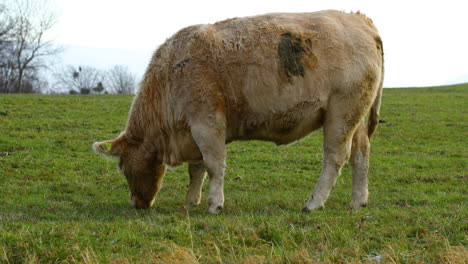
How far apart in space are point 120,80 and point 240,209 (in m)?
98.0

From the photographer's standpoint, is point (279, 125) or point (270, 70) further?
point (279, 125)

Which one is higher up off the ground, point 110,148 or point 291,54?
point 291,54

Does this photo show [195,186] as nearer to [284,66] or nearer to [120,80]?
[284,66]

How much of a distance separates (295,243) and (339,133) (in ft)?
9.02

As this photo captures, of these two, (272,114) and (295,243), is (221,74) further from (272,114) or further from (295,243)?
(295,243)

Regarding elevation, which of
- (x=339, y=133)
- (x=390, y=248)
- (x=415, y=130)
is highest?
(x=339, y=133)

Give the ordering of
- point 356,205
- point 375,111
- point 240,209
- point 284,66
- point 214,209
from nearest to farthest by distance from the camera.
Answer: point 284,66
point 214,209
point 240,209
point 356,205
point 375,111

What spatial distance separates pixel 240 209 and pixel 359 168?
2.11 m

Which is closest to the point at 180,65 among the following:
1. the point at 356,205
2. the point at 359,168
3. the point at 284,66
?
the point at 284,66

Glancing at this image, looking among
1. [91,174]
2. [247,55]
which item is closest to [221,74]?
[247,55]

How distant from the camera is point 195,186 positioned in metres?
9.20

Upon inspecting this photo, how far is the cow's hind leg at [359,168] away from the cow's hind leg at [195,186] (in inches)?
102

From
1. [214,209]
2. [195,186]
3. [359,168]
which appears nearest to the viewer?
[214,209]

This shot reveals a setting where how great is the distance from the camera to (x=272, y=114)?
26.1 feet
